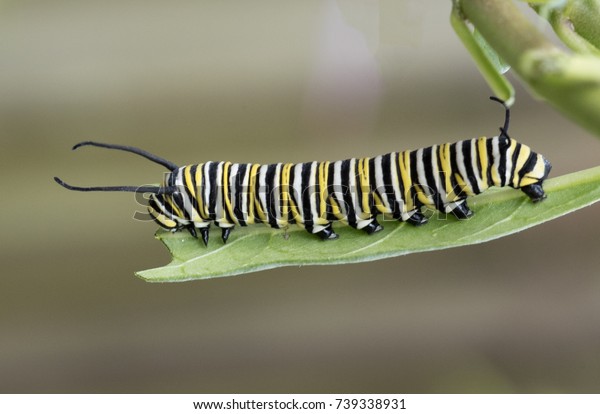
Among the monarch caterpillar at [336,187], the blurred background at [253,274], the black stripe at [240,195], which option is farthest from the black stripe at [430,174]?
the blurred background at [253,274]

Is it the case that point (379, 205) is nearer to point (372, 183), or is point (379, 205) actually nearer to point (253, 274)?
point (372, 183)

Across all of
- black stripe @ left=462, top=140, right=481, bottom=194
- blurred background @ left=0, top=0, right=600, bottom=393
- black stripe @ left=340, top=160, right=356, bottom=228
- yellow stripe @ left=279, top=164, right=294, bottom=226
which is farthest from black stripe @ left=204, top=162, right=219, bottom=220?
blurred background @ left=0, top=0, right=600, bottom=393

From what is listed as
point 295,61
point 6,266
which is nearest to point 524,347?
point 295,61

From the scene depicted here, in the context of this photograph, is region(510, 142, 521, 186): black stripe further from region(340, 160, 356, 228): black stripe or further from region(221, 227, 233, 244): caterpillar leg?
region(221, 227, 233, 244): caterpillar leg

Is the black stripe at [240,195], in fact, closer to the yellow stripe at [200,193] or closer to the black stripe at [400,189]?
the yellow stripe at [200,193]

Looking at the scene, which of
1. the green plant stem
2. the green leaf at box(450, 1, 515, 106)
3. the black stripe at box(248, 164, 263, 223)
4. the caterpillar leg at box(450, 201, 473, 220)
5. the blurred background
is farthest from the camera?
the blurred background
